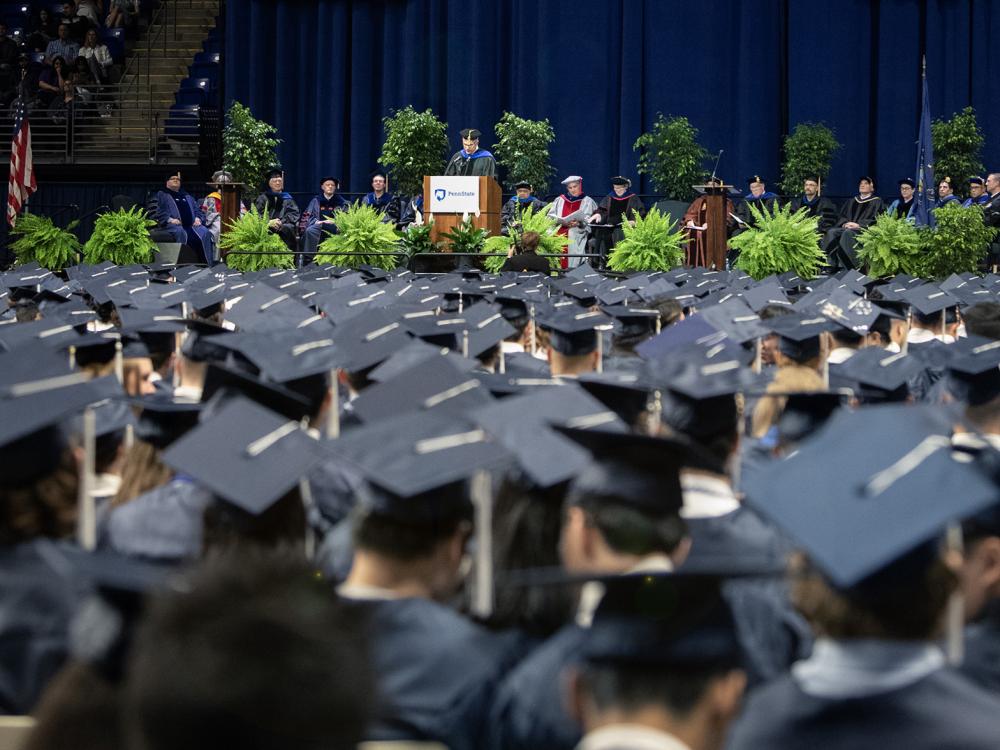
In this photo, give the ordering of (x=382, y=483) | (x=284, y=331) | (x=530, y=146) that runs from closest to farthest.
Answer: (x=382, y=483) → (x=284, y=331) → (x=530, y=146)

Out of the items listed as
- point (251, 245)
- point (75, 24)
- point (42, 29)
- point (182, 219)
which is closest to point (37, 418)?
point (251, 245)

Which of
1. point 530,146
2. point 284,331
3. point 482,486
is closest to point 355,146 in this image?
point 530,146

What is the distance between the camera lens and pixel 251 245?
11.7 meters

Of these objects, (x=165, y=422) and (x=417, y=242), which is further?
(x=417, y=242)

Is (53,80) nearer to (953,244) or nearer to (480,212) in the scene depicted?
(480,212)

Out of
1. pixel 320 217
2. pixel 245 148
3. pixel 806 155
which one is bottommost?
pixel 320 217

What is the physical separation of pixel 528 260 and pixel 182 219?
7076mm

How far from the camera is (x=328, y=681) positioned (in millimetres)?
1263

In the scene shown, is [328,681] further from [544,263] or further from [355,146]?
[355,146]

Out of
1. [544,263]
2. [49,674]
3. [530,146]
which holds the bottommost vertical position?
[49,674]

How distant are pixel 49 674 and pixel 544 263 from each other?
8176 mm

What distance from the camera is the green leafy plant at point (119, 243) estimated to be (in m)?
11.3

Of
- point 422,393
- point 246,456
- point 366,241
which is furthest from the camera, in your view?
point 366,241

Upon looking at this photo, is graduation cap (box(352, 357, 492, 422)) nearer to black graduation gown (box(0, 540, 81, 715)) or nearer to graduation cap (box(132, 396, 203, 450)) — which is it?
graduation cap (box(132, 396, 203, 450))
